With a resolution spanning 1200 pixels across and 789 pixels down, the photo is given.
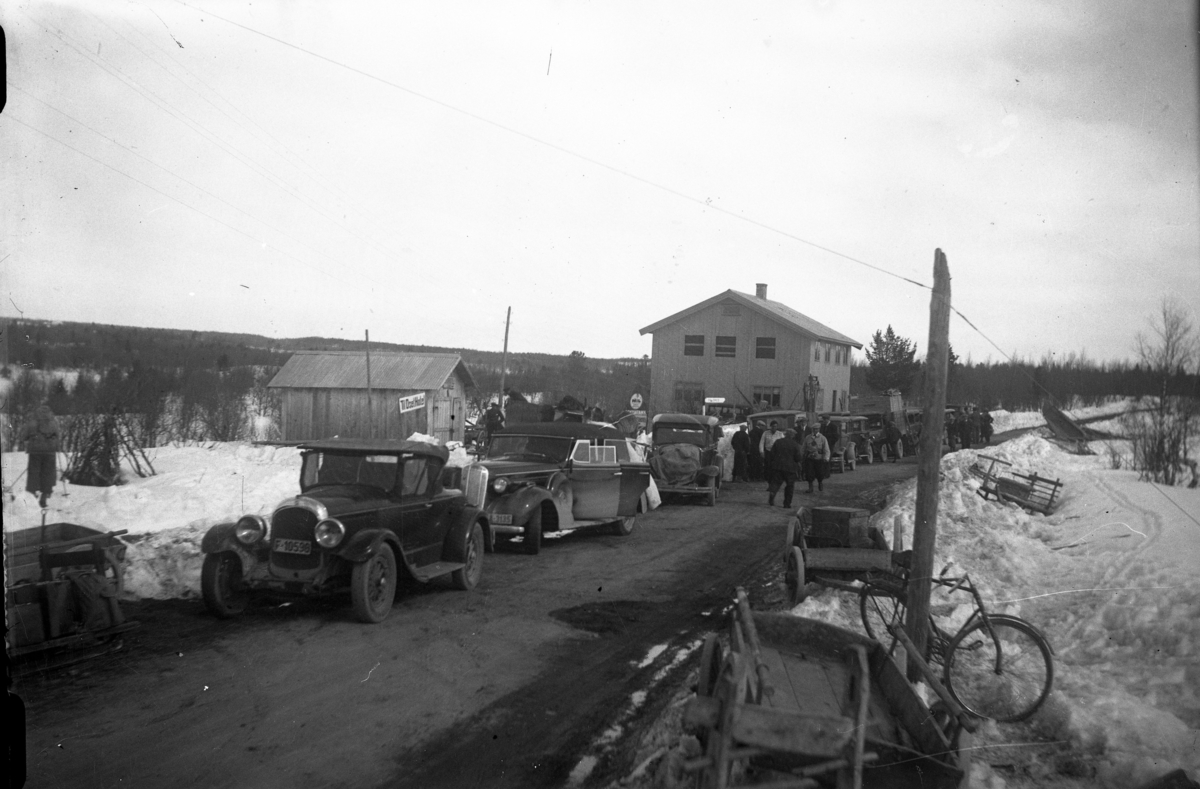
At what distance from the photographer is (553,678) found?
6.21m

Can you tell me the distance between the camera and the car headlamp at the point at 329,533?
7320 millimetres

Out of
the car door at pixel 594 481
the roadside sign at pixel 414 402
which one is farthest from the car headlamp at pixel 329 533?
the roadside sign at pixel 414 402

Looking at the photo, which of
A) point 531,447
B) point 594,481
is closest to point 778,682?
point 594,481

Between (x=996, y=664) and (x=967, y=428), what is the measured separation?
28507 millimetres

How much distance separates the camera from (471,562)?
9.12 metres

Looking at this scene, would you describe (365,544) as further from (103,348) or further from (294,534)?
(103,348)

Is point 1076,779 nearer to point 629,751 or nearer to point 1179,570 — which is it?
point 629,751

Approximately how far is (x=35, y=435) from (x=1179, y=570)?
14.0 metres

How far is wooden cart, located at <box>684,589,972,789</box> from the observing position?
11.5 ft

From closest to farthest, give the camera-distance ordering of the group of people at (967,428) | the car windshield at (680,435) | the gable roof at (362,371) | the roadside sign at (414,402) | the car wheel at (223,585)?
the car wheel at (223,585)
the car windshield at (680,435)
the roadside sign at (414,402)
the gable roof at (362,371)
the group of people at (967,428)

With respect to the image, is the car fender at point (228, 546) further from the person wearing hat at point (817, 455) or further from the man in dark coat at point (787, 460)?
the person wearing hat at point (817, 455)

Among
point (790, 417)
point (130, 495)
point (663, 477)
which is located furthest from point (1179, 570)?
point (790, 417)

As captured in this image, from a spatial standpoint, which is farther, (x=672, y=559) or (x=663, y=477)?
(x=663, y=477)

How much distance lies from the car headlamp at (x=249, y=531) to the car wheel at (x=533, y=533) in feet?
14.0
